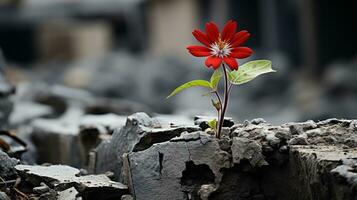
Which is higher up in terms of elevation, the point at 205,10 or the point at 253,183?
the point at 205,10

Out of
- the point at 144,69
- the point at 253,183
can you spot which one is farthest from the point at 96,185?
the point at 144,69

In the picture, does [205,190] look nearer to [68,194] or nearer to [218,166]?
[218,166]

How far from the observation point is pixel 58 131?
3.67 meters

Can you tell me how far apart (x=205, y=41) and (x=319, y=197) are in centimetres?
58

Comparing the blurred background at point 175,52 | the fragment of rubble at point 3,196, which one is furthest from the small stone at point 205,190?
the blurred background at point 175,52

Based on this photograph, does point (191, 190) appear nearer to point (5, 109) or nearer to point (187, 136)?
point (187, 136)

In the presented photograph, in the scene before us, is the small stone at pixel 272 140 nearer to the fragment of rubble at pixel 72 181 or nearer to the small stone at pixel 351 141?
the small stone at pixel 351 141

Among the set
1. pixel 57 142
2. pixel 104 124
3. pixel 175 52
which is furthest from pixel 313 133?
pixel 175 52

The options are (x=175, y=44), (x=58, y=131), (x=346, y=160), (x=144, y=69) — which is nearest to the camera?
(x=346, y=160)

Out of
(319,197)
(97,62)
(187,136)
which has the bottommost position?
(319,197)

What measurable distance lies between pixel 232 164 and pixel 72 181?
0.51 metres

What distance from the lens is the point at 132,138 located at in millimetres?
2244

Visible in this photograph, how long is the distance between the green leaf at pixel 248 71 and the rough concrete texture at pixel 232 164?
0.16 metres

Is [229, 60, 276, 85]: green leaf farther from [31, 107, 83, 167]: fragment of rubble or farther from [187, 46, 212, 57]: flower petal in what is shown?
[31, 107, 83, 167]: fragment of rubble
